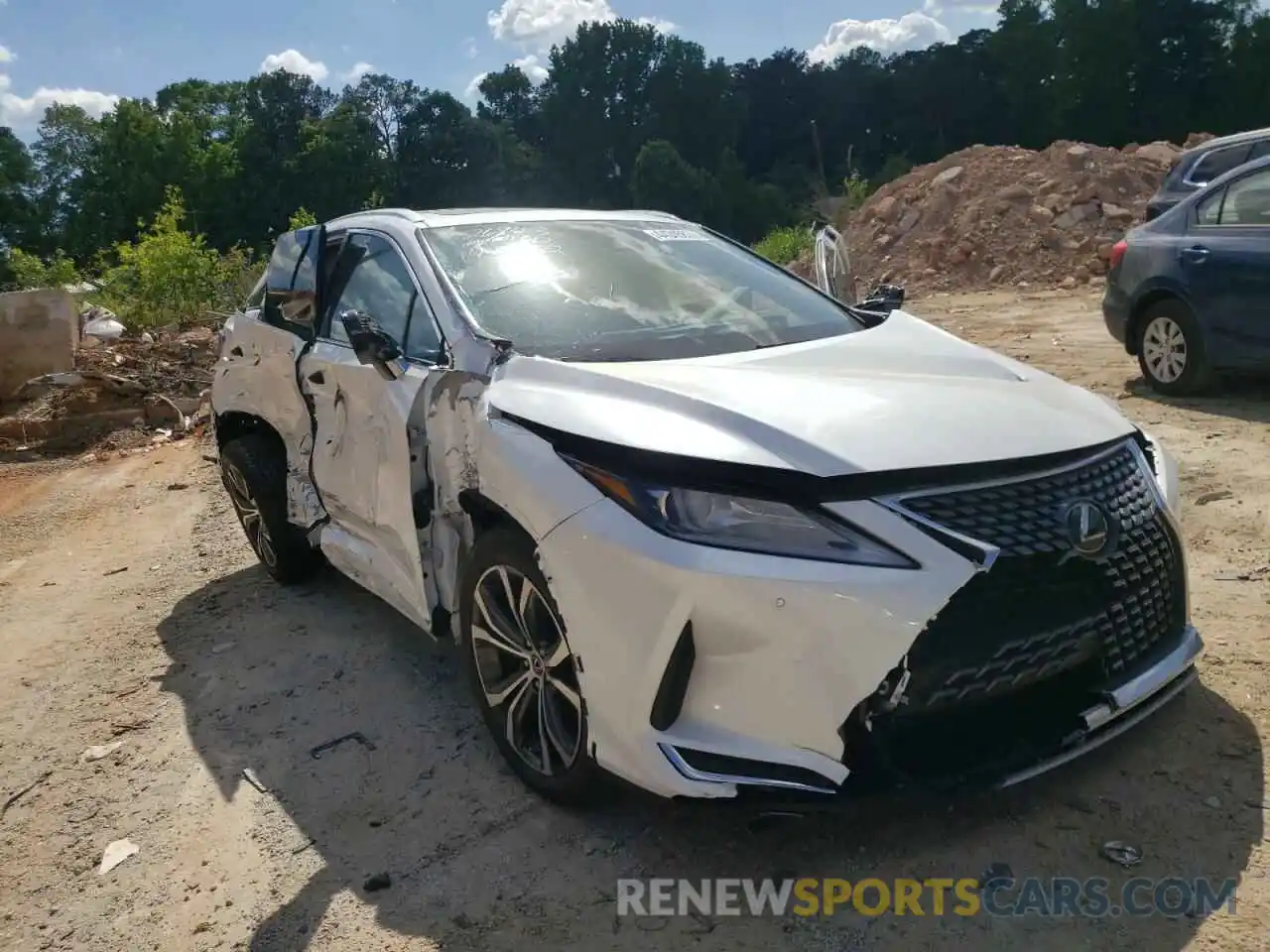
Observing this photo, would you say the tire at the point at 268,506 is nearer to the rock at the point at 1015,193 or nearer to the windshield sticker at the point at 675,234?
the windshield sticker at the point at 675,234

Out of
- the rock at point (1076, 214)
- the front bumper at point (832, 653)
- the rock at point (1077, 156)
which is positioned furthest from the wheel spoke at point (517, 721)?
the rock at point (1077, 156)

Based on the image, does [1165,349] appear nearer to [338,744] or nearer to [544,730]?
[544,730]

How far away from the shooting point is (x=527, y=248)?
12.3ft

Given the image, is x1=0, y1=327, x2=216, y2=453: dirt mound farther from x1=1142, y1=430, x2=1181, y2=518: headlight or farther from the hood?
x1=1142, y1=430, x2=1181, y2=518: headlight

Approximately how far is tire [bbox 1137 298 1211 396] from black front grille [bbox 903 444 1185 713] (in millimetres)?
4897

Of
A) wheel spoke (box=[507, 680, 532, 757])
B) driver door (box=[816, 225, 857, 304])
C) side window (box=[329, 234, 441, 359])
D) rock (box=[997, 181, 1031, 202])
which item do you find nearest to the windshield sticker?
side window (box=[329, 234, 441, 359])

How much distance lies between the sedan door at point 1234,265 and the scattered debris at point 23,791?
6743 mm

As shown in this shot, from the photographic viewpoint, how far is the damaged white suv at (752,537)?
2242 mm

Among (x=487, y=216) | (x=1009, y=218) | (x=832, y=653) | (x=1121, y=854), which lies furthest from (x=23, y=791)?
(x=1009, y=218)

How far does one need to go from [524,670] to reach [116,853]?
Answer: 1.32 metres

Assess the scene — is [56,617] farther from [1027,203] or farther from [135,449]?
[1027,203]

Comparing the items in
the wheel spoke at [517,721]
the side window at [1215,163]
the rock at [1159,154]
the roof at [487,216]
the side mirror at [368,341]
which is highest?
the rock at [1159,154]

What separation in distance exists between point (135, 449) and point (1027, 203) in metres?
14.2

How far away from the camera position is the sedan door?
21.0ft
